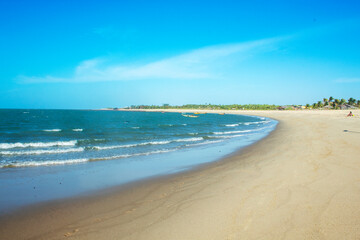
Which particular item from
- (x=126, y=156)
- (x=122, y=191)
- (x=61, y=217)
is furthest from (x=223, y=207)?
(x=126, y=156)

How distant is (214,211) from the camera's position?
4875mm

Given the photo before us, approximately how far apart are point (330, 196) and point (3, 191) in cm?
1058

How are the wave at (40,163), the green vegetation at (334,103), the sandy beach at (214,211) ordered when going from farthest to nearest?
the green vegetation at (334,103)
the wave at (40,163)
the sandy beach at (214,211)

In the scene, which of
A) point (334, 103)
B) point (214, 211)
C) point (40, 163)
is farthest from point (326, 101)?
point (40, 163)

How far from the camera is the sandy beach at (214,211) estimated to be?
13.1 feet

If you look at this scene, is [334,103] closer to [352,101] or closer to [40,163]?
[352,101]

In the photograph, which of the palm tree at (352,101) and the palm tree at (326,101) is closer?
the palm tree at (352,101)

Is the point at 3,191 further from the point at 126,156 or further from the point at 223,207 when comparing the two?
the point at 223,207

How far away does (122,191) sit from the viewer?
6.98 m

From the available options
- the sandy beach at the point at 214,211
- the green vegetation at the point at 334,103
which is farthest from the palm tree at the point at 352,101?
the sandy beach at the point at 214,211

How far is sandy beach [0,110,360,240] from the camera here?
3979 millimetres

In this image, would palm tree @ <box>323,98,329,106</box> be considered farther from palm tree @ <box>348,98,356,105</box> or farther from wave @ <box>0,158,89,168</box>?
wave @ <box>0,158,89,168</box>

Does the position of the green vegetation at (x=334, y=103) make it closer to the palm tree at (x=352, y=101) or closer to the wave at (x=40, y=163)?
the palm tree at (x=352, y=101)

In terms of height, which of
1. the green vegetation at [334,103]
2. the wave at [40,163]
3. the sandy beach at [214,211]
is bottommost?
the wave at [40,163]
